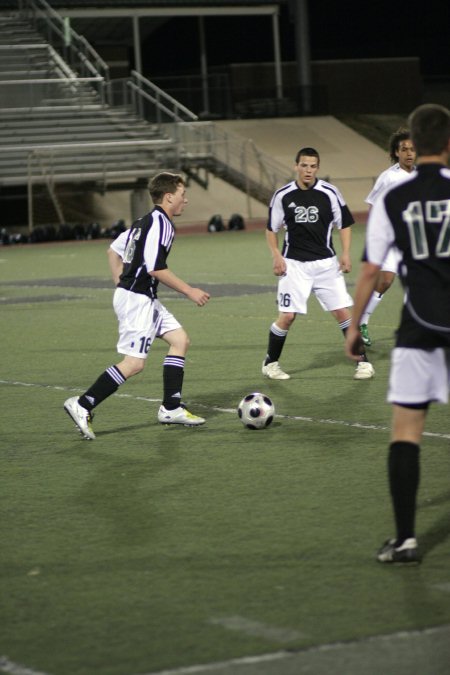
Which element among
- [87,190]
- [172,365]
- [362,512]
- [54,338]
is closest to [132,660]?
[362,512]

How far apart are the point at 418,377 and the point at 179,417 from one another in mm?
3703

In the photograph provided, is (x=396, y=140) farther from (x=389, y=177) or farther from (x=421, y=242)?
(x=421, y=242)

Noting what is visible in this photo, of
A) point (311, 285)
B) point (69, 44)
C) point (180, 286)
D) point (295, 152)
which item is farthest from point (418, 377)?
point (295, 152)

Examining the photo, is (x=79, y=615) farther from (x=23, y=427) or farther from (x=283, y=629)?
(x=23, y=427)

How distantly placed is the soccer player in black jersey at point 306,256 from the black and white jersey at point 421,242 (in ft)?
17.8

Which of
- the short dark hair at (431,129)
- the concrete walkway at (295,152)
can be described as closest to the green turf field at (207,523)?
the short dark hair at (431,129)

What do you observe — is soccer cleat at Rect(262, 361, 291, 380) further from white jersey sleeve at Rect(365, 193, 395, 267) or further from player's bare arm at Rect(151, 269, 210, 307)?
white jersey sleeve at Rect(365, 193, 395, 267)

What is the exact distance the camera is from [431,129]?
16.8 feet

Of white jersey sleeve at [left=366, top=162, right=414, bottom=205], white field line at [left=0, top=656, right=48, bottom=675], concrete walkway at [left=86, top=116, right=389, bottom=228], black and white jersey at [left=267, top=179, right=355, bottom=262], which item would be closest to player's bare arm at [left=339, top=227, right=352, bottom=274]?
black and white jersey at [left=267, top=179, right=355, bottom=262]

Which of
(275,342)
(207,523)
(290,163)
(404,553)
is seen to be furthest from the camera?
(290,163)

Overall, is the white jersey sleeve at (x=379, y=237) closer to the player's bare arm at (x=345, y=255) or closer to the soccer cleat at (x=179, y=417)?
the soccer cleat at (x=179, y=417)

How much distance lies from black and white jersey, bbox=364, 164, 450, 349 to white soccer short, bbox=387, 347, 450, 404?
0.14 ft

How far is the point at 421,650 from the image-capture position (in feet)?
14.0

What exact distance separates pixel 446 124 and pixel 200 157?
105 ft
